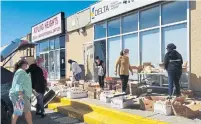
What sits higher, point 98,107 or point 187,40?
point 187,40

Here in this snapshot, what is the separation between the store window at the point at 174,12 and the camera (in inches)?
325

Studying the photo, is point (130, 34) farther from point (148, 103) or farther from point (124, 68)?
point (148, 103)

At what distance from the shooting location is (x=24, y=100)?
228 inches

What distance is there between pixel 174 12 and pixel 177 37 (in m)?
0.90

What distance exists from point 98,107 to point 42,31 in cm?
1299

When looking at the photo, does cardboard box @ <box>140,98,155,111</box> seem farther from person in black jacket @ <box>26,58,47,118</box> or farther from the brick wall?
the brick wall

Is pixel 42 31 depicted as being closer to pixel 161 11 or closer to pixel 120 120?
pixel 161 11

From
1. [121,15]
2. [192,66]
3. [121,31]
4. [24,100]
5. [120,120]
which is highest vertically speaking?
[121,15]

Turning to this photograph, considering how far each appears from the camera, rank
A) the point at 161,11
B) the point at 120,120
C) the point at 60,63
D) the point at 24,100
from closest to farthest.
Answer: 1. the point at 24,100
2. the point at 120,120
3. the point at 161,11
4. the point at 60,63

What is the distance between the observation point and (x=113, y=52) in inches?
466

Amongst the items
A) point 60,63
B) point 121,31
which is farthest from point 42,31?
point 121,31

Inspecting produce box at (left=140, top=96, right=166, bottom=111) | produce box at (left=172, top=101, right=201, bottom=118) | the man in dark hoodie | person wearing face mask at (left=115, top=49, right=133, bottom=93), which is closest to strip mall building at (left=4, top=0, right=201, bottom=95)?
the man in dark hoodie

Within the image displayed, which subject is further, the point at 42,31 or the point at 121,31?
the point at 42,31

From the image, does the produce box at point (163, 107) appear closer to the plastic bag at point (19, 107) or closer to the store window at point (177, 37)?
the store window at point (177, 37)
